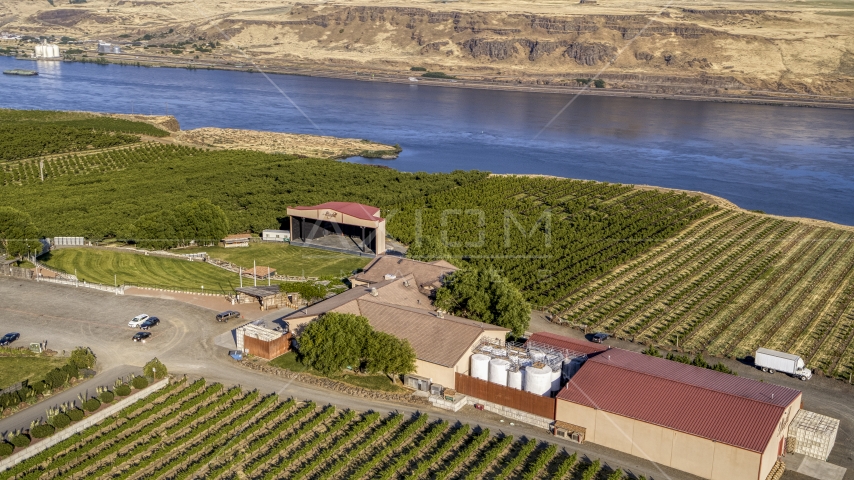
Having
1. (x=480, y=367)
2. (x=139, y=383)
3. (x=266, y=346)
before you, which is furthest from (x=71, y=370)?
(x=480, y=367)

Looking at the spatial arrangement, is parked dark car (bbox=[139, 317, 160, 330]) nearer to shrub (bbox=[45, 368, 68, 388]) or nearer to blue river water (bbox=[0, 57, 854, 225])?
shrub (bbox=[45, 368, 68, 388])

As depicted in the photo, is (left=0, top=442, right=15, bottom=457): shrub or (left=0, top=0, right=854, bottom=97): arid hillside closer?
(left=0, top=442, right=15, bottom=457): shrub

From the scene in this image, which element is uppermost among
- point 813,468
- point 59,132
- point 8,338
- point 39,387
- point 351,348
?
point 59,132

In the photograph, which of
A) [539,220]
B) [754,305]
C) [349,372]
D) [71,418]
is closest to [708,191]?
[539,220]

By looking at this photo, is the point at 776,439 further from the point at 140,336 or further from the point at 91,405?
the point at 140,336

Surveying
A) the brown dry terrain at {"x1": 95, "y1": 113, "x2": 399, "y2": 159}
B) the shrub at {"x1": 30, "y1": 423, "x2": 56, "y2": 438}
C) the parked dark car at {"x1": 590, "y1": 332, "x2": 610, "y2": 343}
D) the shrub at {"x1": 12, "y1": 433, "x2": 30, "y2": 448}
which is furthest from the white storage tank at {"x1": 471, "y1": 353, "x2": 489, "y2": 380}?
the brown dry terrain at {"x1": 95, "y1": 113, "x2": 399, "y2": 159}

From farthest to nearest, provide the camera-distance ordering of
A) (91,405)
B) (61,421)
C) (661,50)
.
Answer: (661,50), (91,405), (61,421)

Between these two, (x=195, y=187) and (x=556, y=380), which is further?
(x=195, y=187)
